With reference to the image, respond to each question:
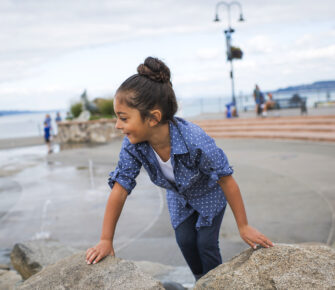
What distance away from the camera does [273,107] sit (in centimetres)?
1906

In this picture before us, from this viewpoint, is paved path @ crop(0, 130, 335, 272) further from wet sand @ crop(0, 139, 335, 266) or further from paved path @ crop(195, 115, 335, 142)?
paved path @ crop(195, 115, 335, 142)

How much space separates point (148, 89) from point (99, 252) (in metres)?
0.99

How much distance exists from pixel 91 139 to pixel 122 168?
51.4 ft

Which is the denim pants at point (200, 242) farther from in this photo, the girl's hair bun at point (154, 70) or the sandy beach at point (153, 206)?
the sandy beach at point (153, 206)

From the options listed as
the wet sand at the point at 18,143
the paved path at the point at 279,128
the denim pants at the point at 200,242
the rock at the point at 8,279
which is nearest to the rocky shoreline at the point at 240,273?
the denim pants at the point at 200,242

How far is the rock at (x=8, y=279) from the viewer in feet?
10.7

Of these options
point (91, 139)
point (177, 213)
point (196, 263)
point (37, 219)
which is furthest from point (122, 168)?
point (91, 139)

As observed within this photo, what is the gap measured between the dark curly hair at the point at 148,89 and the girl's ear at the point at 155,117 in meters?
0.02

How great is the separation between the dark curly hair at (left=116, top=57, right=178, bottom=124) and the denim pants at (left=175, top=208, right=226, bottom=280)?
2.61 ft

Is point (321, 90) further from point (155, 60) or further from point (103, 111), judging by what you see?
point (155, 60)

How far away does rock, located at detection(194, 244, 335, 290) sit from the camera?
1904 mm

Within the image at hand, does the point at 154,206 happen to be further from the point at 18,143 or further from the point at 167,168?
the point at 18,143

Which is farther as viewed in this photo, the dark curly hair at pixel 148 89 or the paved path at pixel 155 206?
the paved path at pixel 155 206

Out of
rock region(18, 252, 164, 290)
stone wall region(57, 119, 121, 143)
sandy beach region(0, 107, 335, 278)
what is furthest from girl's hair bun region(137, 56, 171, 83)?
stone wall region(57, 119, 121, 143)
